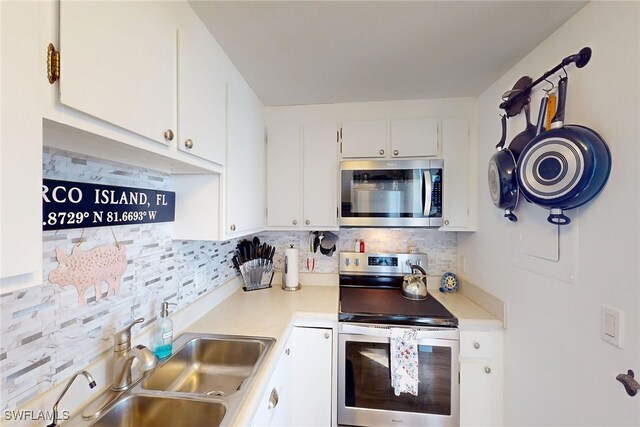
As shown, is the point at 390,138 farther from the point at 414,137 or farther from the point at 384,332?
the point at 384,332

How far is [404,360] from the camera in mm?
1450

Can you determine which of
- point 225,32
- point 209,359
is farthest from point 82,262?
point 225,32

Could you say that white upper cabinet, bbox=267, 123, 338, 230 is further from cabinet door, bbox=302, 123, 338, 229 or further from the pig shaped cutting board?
the pig shaped cutting board

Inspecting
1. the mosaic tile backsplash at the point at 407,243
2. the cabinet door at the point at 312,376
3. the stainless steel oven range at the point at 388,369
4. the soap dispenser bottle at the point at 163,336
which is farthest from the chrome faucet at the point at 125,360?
the mosaic tile backsplash at the point at 407,243

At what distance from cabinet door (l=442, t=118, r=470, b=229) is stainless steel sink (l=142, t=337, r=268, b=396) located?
1497mm

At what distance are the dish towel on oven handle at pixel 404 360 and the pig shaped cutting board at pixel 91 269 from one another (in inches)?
55.0

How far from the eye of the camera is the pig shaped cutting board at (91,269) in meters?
0.79

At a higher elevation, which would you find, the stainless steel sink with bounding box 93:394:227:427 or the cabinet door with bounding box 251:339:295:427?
the stainless steel sink with bounding box 93:394:227:427

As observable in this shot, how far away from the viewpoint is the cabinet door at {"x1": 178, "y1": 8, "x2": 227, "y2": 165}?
3.07 ft

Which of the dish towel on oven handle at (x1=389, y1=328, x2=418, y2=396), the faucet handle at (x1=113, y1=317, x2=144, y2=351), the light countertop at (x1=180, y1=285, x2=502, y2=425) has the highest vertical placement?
the faucet handle at (x1=113, y1=317, x2=144, y2=351)

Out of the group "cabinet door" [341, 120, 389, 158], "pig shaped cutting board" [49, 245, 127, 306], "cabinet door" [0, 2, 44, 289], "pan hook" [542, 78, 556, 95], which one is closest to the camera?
"cabinet door" [0, 2, 44, 289]

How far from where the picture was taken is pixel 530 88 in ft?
4.00

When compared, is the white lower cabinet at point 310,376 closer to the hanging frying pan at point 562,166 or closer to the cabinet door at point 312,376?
the cabinet door at point 312,376

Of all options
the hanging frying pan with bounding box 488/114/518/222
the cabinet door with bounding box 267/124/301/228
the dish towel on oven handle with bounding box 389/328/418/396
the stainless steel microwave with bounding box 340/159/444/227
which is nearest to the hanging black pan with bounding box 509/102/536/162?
the hanging frying pan with bounding box 488/114/518/222
